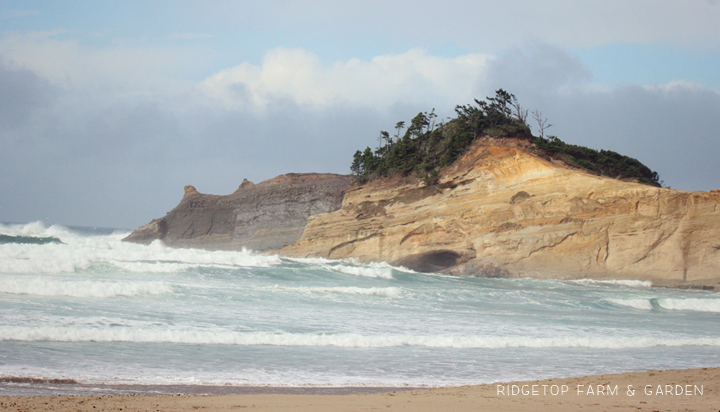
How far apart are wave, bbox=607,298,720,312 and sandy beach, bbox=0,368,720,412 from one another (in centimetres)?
1075

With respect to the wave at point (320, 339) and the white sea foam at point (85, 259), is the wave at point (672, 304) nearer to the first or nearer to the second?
the wave at point (320, 339)

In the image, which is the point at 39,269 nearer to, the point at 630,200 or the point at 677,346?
the point at 677,346

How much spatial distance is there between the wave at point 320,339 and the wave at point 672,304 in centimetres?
594

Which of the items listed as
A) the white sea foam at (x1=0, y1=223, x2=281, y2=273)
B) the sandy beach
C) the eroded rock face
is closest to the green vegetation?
the eroded rock face

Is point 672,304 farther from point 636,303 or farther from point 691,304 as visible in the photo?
point 636,303

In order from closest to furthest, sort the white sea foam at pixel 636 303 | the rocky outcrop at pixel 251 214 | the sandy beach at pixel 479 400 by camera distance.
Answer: the sandy beach at pixel 479 400, the white sea foam at pixel 636 303, the rocky outcrop at pixel 251 214

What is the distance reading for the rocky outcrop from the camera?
41.7 m

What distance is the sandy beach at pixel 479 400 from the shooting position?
→ 483 centimetres

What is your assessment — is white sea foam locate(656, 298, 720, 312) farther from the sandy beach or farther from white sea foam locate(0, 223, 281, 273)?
white sea foam locate(0, 223, 281, 273)

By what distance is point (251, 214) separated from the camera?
4341 cm

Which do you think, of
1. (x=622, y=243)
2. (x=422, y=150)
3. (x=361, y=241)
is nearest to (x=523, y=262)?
(x=622, y=243)

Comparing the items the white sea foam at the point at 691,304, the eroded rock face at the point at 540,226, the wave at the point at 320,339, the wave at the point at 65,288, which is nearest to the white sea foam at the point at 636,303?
the white sea foam at the point at 691,304

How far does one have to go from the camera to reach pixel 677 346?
995cm

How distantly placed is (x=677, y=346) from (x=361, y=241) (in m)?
21.0
